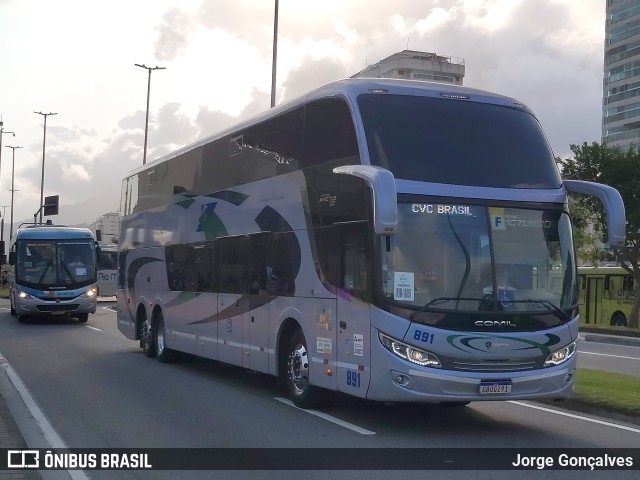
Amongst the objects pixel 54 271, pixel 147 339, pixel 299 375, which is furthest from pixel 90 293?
pixel 299 375

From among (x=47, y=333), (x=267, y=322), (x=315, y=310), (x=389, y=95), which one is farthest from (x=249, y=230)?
(x=47, y=333)

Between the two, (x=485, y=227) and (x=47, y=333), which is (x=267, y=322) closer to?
(x=485, y=227)

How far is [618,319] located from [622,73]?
292 feet

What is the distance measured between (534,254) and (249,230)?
5.07m

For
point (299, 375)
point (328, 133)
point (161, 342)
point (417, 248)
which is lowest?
point (161, 342)

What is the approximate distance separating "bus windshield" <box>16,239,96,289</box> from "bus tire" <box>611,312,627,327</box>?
22.3 meters

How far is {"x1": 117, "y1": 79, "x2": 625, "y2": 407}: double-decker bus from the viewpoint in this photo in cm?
1032

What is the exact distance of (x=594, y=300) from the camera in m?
42.6

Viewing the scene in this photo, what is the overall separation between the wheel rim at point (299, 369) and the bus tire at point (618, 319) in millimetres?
31072

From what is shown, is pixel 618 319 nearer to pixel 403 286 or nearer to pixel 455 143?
pixel 455 143

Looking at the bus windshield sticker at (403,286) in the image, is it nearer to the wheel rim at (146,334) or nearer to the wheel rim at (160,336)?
the wheel rim at (160,336)

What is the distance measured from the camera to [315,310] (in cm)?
1207

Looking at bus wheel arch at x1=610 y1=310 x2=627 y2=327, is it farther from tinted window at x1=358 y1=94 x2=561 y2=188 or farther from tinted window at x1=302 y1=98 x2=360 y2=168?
tinted window at x1=302 y1=98 x2=360 y2=168

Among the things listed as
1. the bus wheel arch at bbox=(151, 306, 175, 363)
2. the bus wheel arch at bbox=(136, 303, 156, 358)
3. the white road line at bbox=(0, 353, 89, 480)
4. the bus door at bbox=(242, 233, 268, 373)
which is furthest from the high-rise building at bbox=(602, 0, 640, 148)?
the white road line at bbox=(0, 353, 89, 480)
